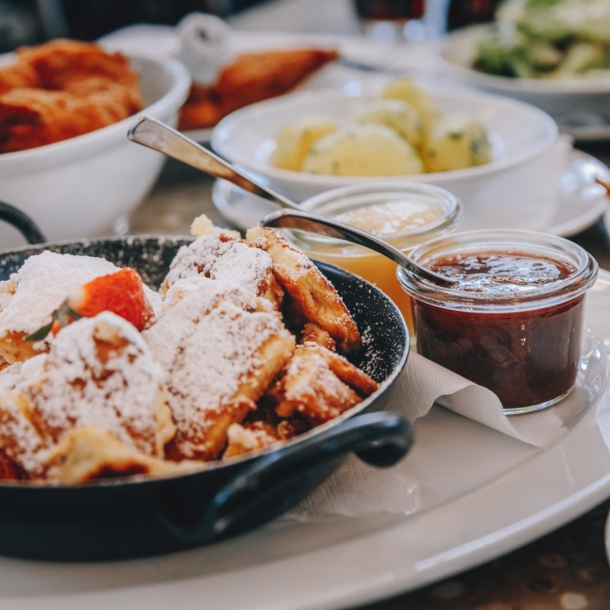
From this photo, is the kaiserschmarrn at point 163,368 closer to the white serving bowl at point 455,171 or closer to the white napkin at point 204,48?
the white serving bowl at point 455,171

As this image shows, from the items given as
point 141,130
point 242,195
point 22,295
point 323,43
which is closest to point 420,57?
point 323,43

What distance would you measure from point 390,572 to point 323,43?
3.14m

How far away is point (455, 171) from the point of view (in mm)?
1769

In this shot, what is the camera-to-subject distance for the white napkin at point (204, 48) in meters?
2.49

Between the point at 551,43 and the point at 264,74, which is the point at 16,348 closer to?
the point at 264,74

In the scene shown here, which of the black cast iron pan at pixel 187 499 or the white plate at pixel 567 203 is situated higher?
the black cast iron pan at pixel 187 499

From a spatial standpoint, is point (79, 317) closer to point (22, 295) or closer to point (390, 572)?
point (22, 295)

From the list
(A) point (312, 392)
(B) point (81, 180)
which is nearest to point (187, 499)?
(A) point (312, 392)

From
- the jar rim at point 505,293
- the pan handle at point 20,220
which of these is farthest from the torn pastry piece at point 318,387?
the pan handle at point 20,220

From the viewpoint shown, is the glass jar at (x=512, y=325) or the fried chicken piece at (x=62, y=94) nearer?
the glass jar at (x=512, y=325)

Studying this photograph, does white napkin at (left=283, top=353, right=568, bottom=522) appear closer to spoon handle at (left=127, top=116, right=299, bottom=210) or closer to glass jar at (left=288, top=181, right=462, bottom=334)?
glass jar at (left=288, top=181, right=462, bottom=334)

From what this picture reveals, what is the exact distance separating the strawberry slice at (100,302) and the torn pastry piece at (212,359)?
0.15 feet

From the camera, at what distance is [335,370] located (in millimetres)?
922

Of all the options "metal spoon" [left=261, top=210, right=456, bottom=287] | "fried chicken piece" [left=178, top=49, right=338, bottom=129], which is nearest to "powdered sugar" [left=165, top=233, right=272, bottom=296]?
"metal spoon" [left=261, top=210, right=456, bottom=287]
